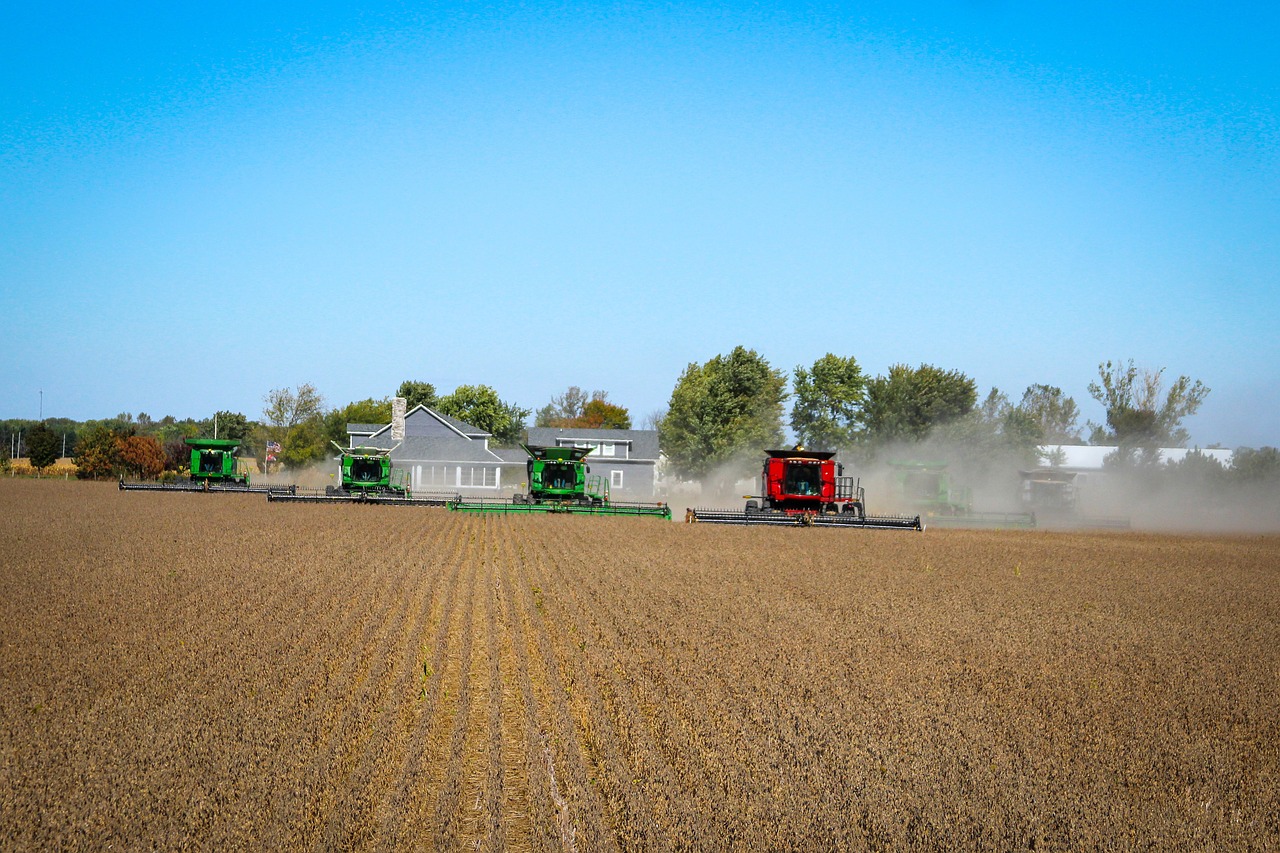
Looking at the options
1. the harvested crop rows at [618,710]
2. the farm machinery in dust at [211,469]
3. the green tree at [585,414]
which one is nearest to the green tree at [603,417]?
the green tree at [585,414]

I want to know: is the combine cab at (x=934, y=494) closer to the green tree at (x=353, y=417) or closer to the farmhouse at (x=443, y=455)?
the farmhouse at (x=443, y=455)

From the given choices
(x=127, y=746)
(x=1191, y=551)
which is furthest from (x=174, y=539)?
(x=1191, y=551)

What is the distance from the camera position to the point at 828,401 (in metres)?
85.4

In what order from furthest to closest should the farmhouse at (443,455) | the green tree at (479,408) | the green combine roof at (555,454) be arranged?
1. the green tree at (479,408)
2. the farmhouse at (443,455)
3. the green combine roof at (555,454)

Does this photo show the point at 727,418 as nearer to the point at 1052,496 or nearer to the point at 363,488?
the point at 1052,496

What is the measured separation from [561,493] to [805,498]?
1020 centimetres

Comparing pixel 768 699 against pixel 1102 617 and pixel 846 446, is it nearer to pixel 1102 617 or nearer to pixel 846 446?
pixel 1102 617

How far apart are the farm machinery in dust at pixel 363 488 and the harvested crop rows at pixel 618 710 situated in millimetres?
22952

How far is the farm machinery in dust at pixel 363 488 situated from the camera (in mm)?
43375

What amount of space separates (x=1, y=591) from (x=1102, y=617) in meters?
17.6

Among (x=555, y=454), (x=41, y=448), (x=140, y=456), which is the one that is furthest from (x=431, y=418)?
(x=555, y=454)

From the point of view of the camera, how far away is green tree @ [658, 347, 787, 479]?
77188 millimetres

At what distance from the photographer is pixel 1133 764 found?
8.34 meters

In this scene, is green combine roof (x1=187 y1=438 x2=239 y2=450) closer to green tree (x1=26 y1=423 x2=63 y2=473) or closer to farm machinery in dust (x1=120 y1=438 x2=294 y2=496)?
farm machinery in dust (x1=120 y1=438 x2=294 y2=496)
